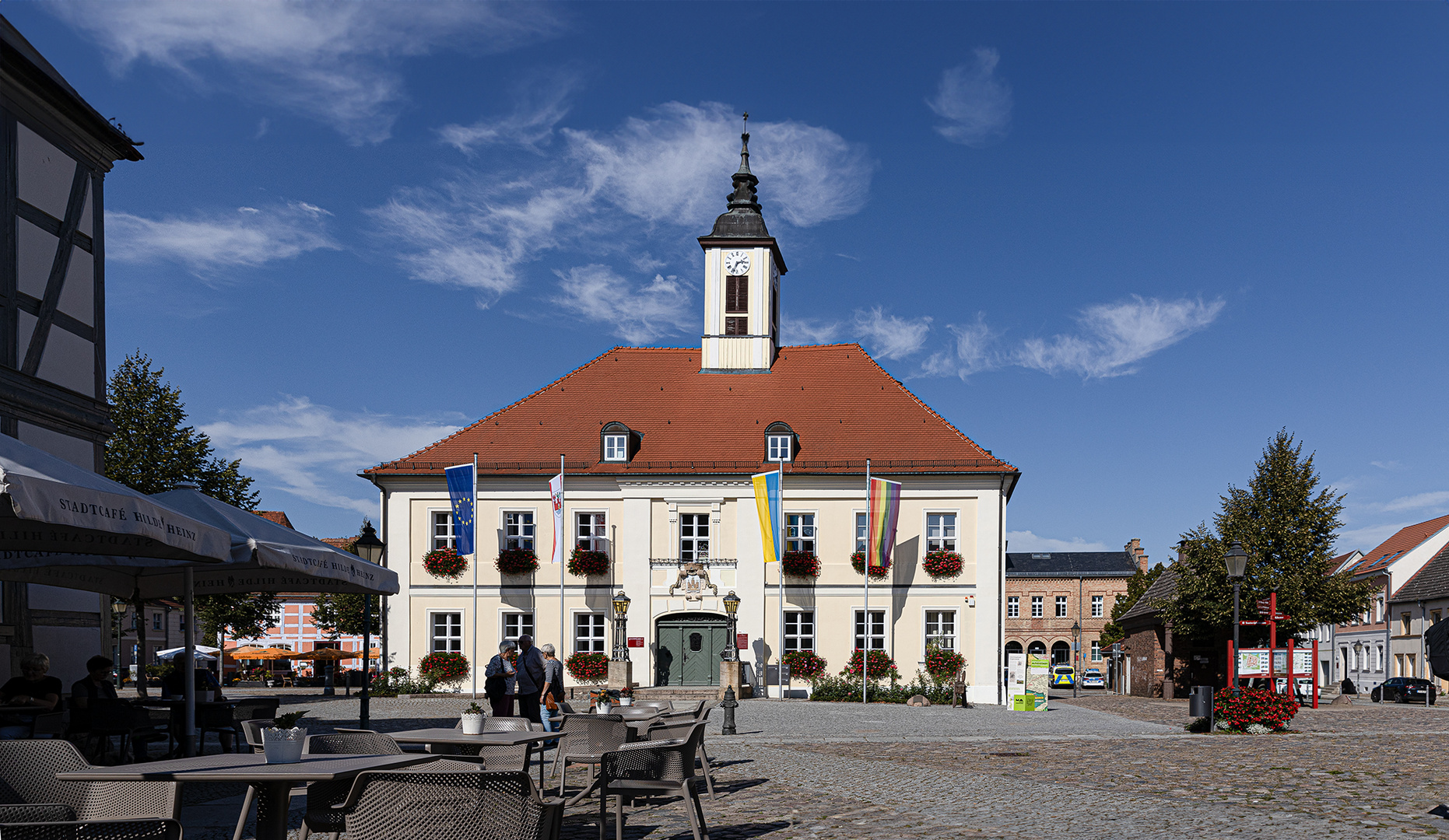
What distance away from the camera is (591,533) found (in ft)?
118

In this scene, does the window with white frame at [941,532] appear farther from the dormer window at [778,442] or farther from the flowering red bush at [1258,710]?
the flowering red bush at [1258,710]

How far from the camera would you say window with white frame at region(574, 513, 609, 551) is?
3584 centimetres

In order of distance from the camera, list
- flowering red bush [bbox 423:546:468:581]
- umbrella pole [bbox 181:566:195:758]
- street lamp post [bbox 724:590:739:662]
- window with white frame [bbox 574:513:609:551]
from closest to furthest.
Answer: umbrella pole [bbox 181:566:195:758] → street lamp post [bbox 724:590:739:662] → window with white frame [bbox 574:513:609:551] → flowering red bush [bbox 423:546:468:581]

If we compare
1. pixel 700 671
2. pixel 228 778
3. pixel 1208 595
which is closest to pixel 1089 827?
pixel 228 778

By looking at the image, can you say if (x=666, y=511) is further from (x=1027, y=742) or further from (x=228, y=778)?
(x=228, y=778)

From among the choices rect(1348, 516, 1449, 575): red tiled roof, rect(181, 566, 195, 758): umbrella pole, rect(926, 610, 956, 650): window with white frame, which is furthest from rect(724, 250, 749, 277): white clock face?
rect(1348, 516, 1449, 575): red tiled roof

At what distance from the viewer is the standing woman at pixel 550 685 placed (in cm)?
1491

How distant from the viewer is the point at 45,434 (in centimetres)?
1758

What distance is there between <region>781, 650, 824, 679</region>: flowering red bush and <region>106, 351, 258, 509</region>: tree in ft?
54.3

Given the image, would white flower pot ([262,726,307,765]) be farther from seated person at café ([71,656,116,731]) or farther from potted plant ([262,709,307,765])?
seated person at café ([71,656,116,731])

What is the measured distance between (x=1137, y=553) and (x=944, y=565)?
58.6 metres

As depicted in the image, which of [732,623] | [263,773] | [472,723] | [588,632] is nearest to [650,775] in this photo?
[472,723]

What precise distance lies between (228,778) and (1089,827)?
664cm

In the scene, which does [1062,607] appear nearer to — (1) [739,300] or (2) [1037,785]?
(1) [739,300]
